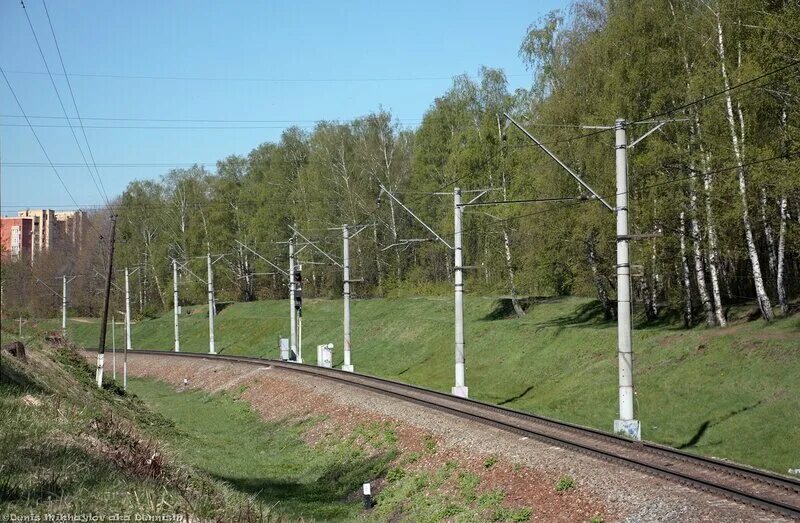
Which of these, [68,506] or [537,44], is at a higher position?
[537,44]

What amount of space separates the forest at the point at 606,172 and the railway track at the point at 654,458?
4756mm

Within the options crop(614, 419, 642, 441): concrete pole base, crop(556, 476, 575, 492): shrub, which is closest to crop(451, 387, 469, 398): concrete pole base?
crop(614, 419, 642, 441): concrete pole base

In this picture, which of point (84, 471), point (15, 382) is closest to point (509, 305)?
point (15, 382)

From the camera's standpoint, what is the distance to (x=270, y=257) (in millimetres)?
87625

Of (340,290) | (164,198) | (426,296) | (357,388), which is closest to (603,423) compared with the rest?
(357,388)

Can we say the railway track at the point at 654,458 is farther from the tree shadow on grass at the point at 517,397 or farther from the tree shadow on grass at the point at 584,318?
the tree shadow on grass at the point at 584,318

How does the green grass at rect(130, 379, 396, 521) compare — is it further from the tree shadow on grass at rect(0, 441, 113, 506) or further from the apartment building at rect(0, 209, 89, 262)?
the apartment building at rect(0, 209, 89, 262)

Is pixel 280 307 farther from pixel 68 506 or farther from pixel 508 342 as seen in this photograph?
pixel 68 506

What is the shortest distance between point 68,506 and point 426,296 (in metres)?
60.9

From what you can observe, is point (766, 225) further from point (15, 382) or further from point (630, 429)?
point (15, 382)

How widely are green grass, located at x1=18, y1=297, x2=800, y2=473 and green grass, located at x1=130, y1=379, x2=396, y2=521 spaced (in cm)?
782

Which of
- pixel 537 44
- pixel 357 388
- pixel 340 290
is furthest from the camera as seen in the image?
pixel 340 290

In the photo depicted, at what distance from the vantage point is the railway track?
1391 centimetres

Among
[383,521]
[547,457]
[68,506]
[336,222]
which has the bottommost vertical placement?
[383,521]
